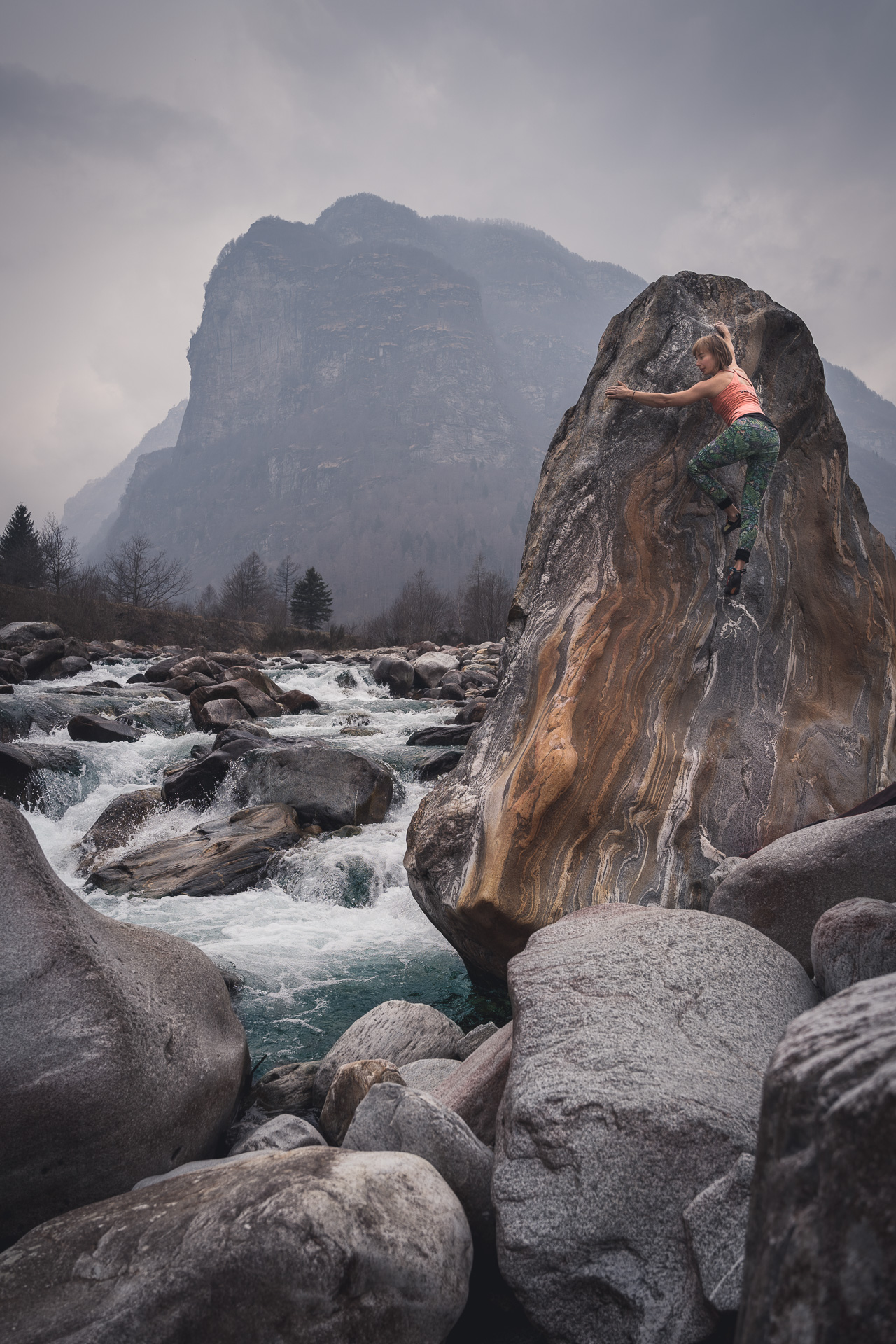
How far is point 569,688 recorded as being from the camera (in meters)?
5.25

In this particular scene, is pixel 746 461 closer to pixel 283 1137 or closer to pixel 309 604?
pixel 283 1137

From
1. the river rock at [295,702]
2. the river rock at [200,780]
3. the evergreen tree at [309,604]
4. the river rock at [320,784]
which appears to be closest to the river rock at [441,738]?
the river rock at [320,784]

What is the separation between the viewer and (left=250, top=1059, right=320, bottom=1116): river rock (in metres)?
3.74

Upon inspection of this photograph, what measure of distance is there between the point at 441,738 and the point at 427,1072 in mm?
10264

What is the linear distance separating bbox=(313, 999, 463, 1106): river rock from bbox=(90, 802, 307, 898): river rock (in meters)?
4.21

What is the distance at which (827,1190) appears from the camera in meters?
1.06

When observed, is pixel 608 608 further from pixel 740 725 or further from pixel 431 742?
pixel 431 742

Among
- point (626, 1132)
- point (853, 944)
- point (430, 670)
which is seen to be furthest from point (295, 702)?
point (626, 1132)

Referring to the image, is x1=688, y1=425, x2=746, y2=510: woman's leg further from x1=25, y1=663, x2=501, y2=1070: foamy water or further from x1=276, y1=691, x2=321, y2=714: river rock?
x1=276, y1=691, x2=321, y2=714: river rock

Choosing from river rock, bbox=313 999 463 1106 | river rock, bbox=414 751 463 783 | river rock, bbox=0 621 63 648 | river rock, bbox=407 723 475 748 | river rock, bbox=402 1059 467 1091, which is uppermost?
river rock, bbox=0 621 63 648

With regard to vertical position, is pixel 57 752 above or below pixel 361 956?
above

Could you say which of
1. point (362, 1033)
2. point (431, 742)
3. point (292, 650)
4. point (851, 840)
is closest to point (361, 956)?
point (362, 1033)

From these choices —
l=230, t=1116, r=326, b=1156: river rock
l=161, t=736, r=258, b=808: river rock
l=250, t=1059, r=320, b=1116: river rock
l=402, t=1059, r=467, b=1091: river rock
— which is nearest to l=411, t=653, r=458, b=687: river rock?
l=161, t=736, r=258, b=808: river rock

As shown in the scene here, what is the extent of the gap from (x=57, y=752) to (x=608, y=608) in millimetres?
10015
